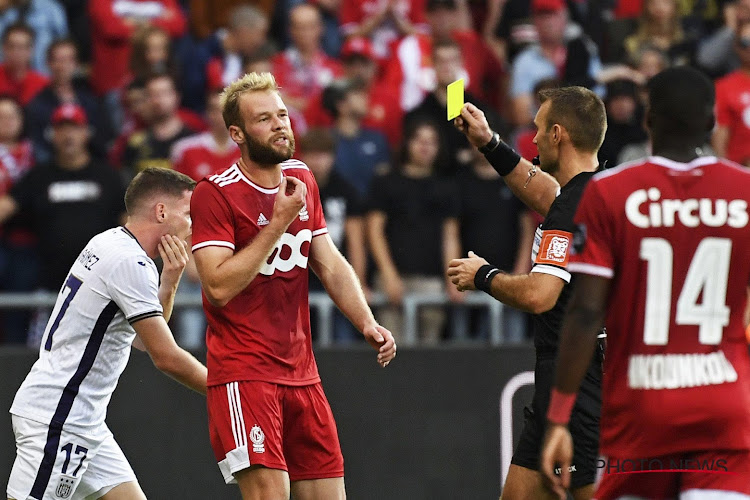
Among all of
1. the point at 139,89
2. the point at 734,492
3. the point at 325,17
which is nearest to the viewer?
the point at 734,492

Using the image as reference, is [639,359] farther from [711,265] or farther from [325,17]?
[325,17]

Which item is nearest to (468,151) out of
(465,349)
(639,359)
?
(465,349)

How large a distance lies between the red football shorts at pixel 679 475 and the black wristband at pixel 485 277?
4.69 ft

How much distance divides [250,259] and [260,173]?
1.79ft

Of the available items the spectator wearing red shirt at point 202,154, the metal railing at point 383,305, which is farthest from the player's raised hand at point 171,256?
the spectator wearing red shirt at point 202,154

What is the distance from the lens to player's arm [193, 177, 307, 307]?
6145 millimetres

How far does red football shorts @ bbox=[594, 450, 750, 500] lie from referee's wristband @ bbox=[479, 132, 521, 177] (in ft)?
8.05

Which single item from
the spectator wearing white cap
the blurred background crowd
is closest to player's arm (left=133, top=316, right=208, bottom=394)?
the blurred background crowd

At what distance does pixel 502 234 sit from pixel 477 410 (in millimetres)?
2121

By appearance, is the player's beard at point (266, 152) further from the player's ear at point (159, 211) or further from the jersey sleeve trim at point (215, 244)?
the player's ear at point (159, 211)

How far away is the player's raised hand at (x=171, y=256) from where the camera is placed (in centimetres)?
678

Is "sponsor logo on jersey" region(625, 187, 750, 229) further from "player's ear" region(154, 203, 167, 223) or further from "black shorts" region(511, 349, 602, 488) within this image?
"player's ear" region(154, 203, 167, 223)

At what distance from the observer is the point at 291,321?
645 cm

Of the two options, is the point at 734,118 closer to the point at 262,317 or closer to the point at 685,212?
the point at 262,317
